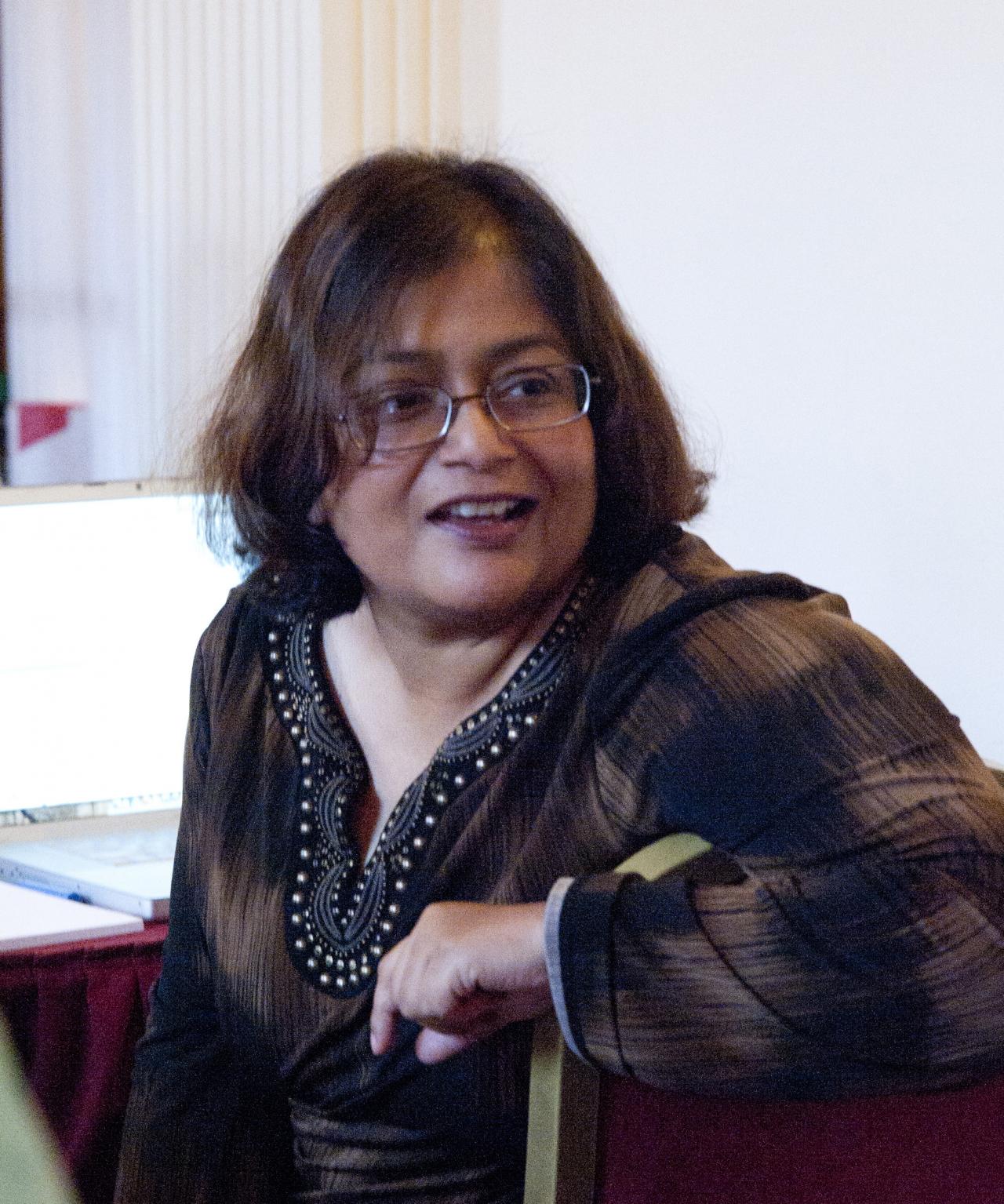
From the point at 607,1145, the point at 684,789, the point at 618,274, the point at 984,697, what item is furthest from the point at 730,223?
the point at 607,1145

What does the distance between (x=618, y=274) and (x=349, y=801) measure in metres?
1.51

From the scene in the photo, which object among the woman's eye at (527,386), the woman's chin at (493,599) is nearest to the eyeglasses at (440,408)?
the woman's eye at (527,386)

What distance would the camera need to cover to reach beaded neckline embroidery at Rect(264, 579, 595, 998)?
50.0 inches

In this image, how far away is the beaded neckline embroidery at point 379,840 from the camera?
127 cm

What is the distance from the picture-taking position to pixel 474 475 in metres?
1.23

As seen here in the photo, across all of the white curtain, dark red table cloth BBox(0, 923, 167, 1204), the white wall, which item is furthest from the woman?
the white wall

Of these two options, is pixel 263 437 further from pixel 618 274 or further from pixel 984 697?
pixel 618 274

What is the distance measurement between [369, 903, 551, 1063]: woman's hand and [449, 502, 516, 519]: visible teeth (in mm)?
303

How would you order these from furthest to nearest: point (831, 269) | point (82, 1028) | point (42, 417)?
point (42, 417), point (831, 269), point (82, 1028)

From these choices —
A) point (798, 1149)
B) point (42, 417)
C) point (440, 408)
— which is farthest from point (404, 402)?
point (42, 417)

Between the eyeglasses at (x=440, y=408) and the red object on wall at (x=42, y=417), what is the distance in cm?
331

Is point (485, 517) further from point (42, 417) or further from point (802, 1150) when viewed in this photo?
point (42, 417)

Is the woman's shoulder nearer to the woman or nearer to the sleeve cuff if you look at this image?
the woman

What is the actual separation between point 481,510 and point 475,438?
57mm
